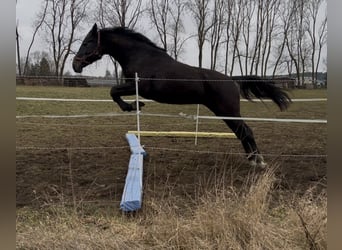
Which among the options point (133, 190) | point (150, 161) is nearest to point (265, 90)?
point (150, 161)

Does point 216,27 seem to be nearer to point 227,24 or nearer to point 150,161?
point 227,24

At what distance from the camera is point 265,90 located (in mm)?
5020

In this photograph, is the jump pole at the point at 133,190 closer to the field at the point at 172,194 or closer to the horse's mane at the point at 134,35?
the field at the point at 172,194

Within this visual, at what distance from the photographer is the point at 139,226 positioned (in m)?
2.37

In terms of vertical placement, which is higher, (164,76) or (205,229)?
(164,76)

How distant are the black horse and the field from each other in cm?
60

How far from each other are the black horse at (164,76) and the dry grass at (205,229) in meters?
2.31

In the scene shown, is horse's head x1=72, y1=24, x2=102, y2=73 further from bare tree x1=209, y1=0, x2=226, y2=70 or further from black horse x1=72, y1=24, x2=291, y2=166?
bare tree x1=209, y1=0, x2=226, y2=70

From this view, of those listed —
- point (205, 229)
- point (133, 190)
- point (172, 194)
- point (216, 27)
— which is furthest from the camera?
point (216, 27)

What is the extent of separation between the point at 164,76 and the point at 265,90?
138 centimetres

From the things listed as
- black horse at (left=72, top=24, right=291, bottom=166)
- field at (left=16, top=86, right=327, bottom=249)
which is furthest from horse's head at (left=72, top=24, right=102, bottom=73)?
field at (left=16, top=86, right=327, bottom=249)

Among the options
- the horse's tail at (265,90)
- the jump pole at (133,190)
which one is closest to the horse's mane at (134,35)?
the jump pole at (133,190)

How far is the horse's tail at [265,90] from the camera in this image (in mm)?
4969
